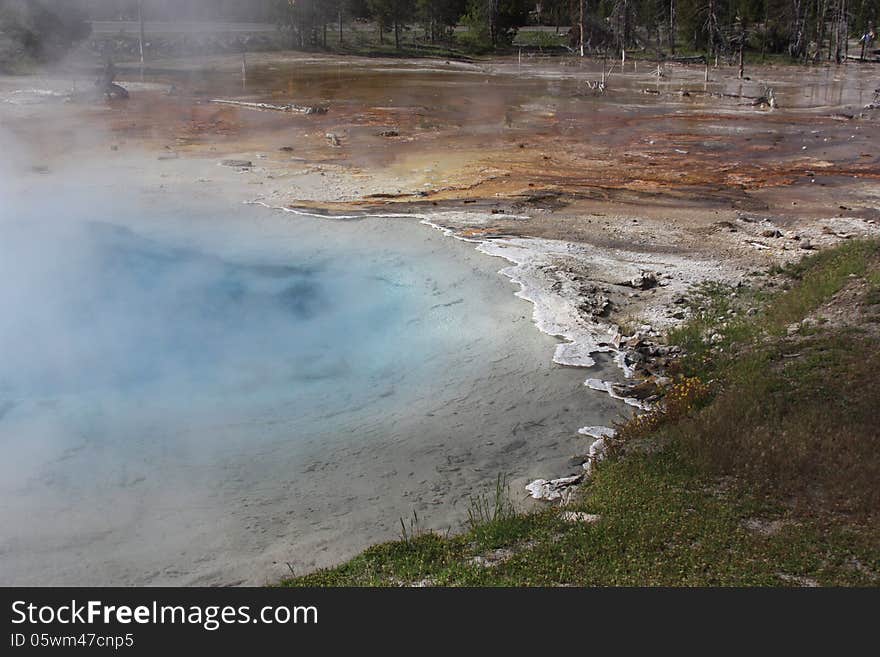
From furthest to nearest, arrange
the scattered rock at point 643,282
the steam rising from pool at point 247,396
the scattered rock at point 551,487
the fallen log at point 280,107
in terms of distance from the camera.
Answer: the fallen log at point 280,107 < the scattered rock at point 643,282 < the scattered rock at point 551,487 < the steam rising from pool at point 247,396

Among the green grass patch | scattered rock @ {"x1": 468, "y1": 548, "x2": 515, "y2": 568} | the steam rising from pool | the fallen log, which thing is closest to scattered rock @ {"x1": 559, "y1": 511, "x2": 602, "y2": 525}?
the green grass patch

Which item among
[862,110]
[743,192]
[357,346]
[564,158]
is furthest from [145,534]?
[862,110]

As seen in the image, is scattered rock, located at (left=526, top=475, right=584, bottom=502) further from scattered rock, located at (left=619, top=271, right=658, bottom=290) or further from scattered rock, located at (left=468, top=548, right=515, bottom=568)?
scattered rock, located at (left=619, top=271, right=658, bottom=290)

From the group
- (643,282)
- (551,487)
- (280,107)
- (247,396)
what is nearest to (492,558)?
(551,487)

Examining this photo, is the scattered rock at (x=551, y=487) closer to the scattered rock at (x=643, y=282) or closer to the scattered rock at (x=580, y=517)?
the scattered rock at (x=580, y=517)

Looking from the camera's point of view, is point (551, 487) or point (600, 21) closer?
point (551, 487)

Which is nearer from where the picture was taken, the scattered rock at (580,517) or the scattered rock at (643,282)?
the scattered rock at (580,517)

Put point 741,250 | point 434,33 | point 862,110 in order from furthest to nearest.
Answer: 1. point 434,33
2. point 862,110
3. point 741,250

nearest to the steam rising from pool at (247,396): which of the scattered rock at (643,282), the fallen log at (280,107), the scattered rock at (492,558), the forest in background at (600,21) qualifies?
the scattered rock at (492,558)

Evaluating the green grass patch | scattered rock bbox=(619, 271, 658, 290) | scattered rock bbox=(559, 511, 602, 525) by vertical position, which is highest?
scattered rock bbox=(619, 271, 658, 290)

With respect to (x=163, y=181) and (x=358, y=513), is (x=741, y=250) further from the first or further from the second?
(x=163, y=181)

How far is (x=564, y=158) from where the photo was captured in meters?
13.4

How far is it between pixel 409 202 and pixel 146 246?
10.1 feet

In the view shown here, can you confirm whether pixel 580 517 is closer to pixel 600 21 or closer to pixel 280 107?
pixel 280 107
